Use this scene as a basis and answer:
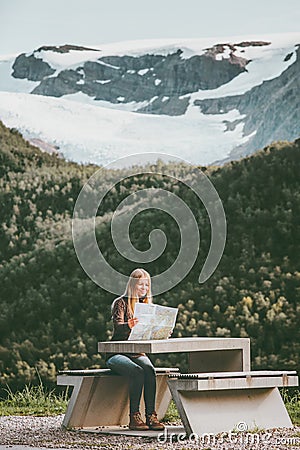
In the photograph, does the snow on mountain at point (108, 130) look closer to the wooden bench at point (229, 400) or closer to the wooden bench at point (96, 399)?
the wooden bench at point (96, 399)

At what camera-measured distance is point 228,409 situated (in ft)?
19.8

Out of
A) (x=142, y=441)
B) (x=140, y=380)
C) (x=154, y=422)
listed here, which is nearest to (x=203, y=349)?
(x=140, y=380)

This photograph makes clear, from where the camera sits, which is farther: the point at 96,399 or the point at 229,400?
the point at 96,399

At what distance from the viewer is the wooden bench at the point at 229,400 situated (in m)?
5.83

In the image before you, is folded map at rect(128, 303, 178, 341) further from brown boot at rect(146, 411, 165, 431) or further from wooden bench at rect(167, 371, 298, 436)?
brown boot at rect(146, 411, 165, 431)

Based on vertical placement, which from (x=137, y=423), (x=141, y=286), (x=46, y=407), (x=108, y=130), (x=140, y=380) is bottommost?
(x=46, y=407)

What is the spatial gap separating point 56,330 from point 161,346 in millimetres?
6022

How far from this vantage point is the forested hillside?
35.8ft

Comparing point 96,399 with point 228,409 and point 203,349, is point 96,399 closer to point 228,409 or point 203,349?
point 203,349

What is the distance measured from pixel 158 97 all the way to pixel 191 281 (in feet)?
15.9

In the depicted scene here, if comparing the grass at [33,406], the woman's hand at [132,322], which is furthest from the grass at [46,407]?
the woman's hand at [132,322]

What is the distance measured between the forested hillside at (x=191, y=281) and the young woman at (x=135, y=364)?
4.18 metres

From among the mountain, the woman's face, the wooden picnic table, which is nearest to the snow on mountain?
the mountain

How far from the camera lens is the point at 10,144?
1482 centimetres
